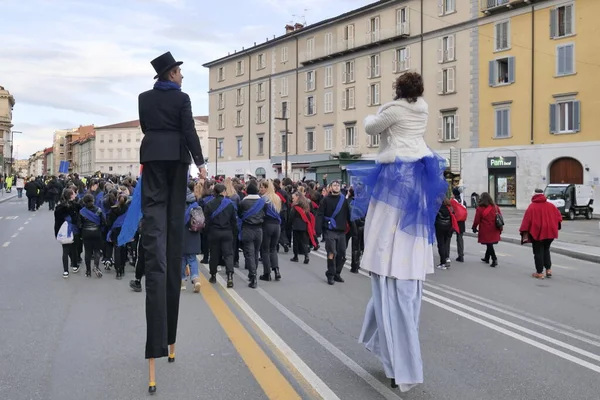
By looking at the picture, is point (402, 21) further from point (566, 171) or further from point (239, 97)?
point (239, 97)

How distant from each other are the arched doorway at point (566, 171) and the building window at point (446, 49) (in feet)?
36.3

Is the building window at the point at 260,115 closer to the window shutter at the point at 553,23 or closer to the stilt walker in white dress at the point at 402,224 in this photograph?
the window shutter at the point at 553,23

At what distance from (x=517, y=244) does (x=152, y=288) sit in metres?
16.5

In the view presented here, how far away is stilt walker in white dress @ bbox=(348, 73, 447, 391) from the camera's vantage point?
4062 mm

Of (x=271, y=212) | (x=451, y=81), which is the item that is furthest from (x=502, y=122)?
(x=271, y=212)

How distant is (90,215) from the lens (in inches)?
410

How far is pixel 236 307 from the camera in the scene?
24.8 ft

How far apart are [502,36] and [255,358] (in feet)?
125

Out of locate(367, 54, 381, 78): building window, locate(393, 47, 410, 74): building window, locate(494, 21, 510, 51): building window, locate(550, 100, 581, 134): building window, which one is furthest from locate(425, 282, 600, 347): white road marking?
locate(367, 54, 381, 78): building window

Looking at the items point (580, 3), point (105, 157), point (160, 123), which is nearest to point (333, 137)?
point (580, 3)

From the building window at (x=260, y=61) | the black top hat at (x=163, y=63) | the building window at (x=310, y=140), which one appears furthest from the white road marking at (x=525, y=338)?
the building window at (x=260, y=61)

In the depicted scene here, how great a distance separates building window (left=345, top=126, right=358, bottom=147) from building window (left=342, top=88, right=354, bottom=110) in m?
1.80

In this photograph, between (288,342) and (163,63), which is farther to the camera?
(288,342)

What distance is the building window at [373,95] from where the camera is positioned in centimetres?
4781
